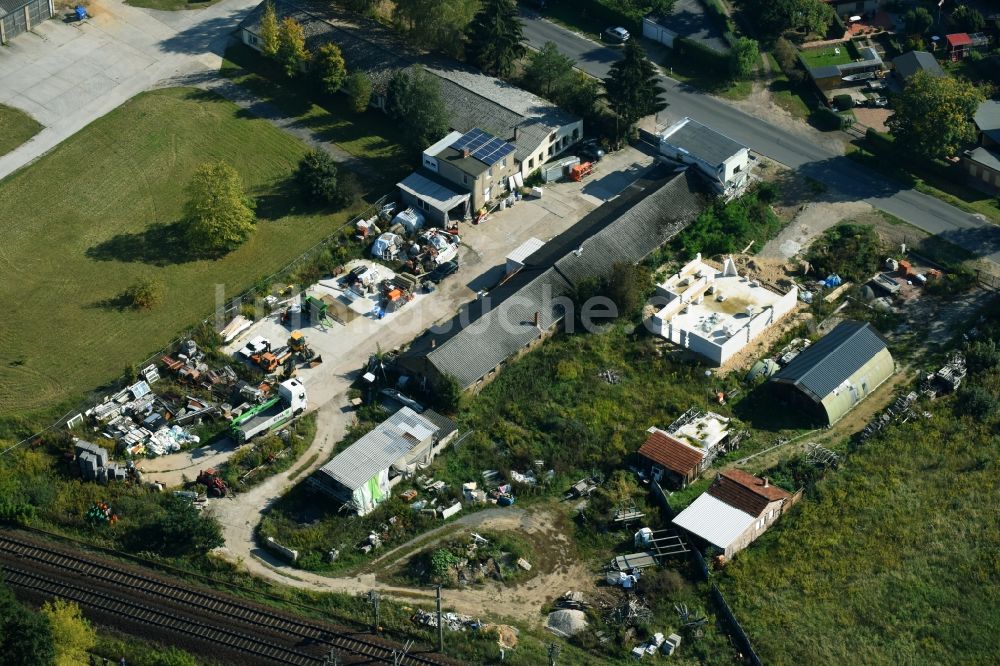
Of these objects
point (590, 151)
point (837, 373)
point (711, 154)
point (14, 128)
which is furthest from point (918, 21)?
point (14, 128)

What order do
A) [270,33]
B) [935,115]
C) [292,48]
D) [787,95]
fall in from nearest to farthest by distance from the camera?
[935,115] < [787,95] < [292,48] < [270,33]

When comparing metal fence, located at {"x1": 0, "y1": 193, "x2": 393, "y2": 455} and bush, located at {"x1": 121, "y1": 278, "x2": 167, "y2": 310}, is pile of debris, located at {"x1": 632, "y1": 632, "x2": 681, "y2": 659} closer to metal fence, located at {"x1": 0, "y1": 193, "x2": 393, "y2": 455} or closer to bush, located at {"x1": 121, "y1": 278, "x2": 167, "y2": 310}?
metal fence, located at {"x1": 0, "y1": 193, "x2": 393, "y2": 455}

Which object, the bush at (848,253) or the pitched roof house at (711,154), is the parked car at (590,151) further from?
the bush at (848,253)

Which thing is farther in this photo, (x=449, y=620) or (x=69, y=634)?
(x=449, y=620)

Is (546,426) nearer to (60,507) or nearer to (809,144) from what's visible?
(60,507)

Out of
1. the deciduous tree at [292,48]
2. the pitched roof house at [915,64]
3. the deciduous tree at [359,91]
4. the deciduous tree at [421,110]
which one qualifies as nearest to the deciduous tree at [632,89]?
the deciduous tree at [421,110]

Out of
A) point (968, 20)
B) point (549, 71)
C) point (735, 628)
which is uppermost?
point (968, 20)

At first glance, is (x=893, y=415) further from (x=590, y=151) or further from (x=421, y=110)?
(x=421, y=110)
